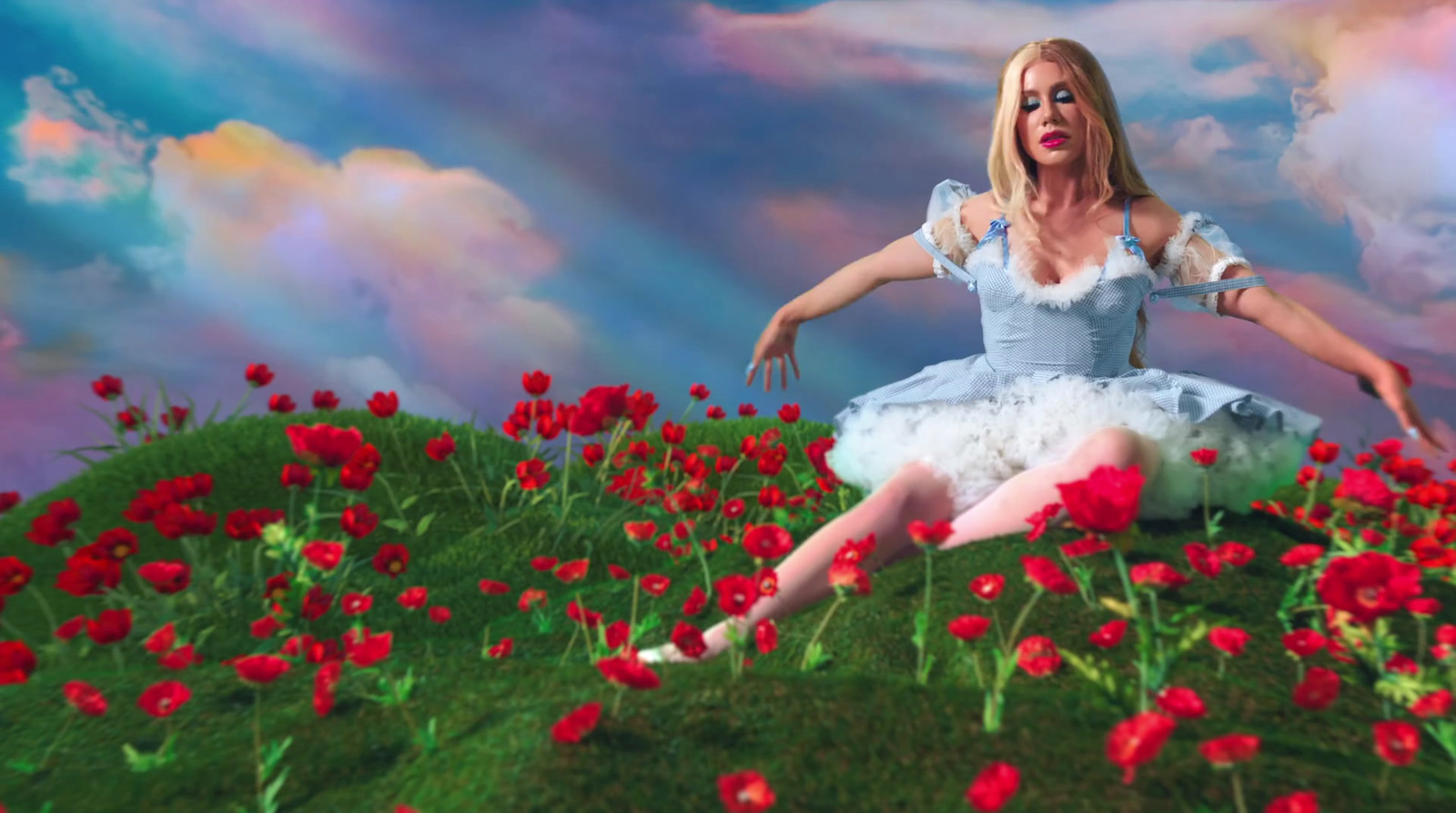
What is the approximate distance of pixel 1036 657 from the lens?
2.22 meters

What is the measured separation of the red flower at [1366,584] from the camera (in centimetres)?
178

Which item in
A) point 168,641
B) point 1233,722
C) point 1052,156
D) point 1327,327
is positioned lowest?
point 1233,722

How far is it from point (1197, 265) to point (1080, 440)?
1016 mm

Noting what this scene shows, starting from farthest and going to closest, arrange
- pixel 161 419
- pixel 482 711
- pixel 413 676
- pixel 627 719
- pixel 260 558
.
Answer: pixel 161 419 → pixel 260 558 → pixel 413 676 → pixel 482 711 → pixel 627 719

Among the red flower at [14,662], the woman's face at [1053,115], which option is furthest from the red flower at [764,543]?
the woman's face at [1053,115]

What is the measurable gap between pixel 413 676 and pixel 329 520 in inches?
80.4

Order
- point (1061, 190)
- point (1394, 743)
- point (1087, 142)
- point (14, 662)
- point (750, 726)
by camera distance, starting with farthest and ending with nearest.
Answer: point (1061, 190) → point (1087, 142) → point (14, 662) → point (750, 726) → point (1394, 743)

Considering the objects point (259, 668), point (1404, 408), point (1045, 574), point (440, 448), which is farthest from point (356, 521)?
point (1404, 408)

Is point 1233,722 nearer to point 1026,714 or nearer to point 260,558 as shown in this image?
point 1026,714

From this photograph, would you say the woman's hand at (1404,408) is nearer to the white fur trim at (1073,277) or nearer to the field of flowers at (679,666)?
the field of flowers at (679,666)

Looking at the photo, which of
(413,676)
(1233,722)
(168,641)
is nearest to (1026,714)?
(1233,722)

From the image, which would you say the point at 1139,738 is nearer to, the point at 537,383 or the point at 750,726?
the point at 750,726

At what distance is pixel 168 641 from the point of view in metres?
2.60

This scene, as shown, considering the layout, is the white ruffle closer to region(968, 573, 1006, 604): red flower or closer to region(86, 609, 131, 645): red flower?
region(968, 573, 1006, 604): red flower
